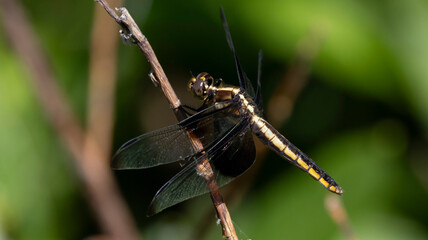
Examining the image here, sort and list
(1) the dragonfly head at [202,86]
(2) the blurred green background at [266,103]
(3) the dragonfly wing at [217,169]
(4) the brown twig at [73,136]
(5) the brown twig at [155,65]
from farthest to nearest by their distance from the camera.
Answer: (2) the blurred green background at [266,103], (4) the brown twig at [73,136], (1) the dragonfly head at [202,86], (3) the dragonfly wing at [217,169], (5) the brown twig at [155,65]

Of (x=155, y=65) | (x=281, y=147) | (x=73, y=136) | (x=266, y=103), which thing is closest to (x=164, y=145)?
(x=155, y=65)

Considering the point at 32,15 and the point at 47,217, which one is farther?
the point at 32,15

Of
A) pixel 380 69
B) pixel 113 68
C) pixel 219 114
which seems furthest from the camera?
pixel 380 69

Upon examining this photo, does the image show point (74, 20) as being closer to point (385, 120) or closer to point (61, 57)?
point (61, 57)

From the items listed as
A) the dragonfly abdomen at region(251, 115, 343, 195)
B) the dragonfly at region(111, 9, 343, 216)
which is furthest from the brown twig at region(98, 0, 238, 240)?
Result: the dragonfly abdomen at region(251, 115, 343, 195)

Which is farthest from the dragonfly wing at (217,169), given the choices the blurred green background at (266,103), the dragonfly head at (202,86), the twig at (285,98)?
the blurred green background at (266,103)

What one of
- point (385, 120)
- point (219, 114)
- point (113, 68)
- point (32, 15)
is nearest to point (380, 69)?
point (385, 120)

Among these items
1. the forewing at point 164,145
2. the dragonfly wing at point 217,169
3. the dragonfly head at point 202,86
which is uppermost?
the dragonfly head at point 202,86

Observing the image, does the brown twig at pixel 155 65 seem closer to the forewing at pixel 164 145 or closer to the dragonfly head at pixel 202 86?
the forewing at pixel 164 145
